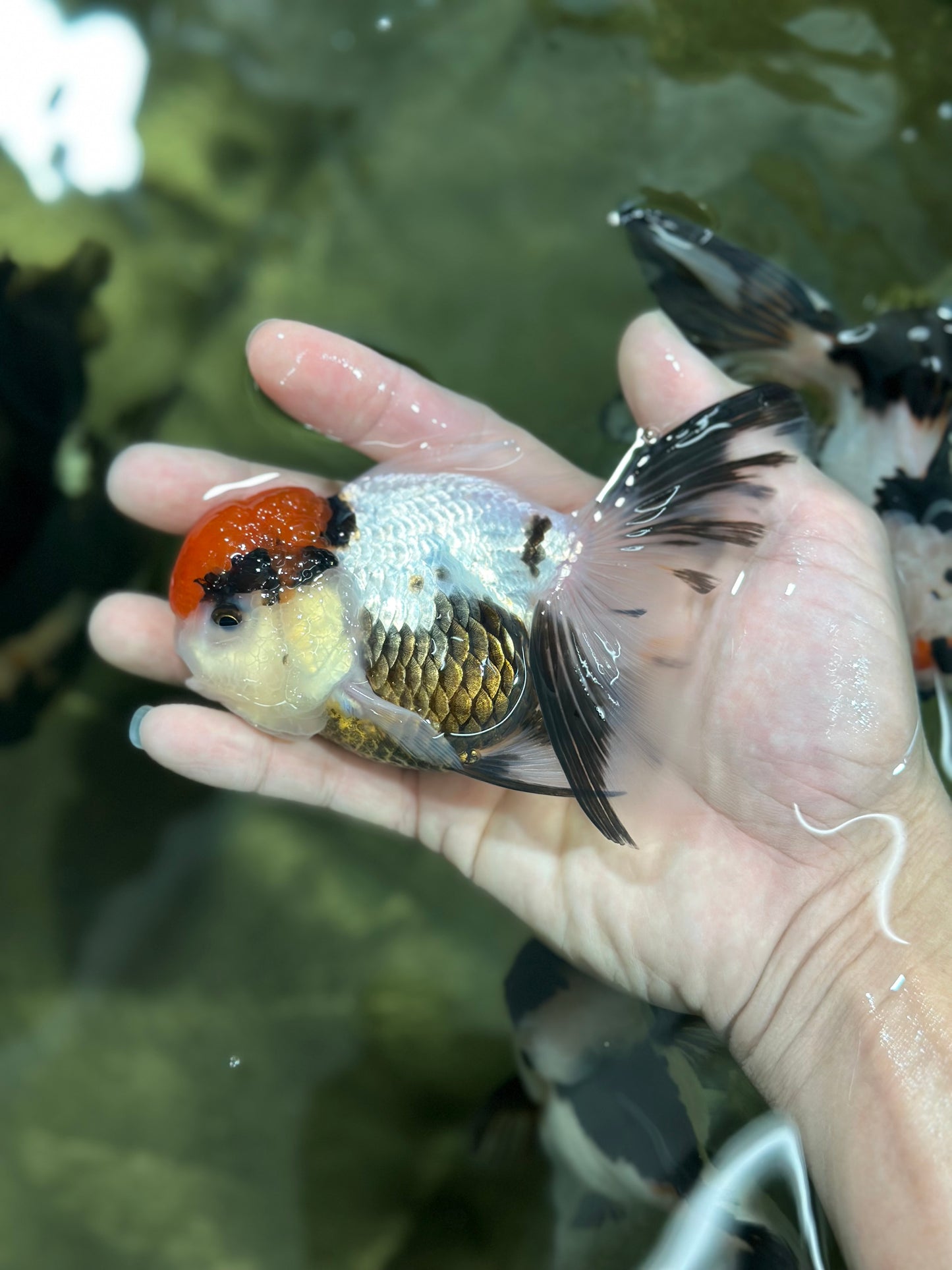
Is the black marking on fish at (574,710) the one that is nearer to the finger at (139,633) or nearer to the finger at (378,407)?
the finger at (378,407)

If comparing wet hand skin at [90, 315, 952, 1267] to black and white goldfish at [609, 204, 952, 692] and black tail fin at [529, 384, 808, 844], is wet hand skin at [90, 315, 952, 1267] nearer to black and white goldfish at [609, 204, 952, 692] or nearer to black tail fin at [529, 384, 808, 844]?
black tail fin at [529, 384, 808, 844]

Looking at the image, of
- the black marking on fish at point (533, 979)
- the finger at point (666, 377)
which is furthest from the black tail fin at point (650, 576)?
the black marking on fish at point (533, 979)

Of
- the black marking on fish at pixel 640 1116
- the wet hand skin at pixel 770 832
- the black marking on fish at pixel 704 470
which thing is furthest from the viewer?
the black marking on fish at pixel 640 1116

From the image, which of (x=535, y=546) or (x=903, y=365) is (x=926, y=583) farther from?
(x=535, y=546)

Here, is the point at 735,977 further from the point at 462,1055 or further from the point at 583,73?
the point at 583,73

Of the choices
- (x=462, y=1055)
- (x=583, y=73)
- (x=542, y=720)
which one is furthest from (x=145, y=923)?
(x=583, y=73)

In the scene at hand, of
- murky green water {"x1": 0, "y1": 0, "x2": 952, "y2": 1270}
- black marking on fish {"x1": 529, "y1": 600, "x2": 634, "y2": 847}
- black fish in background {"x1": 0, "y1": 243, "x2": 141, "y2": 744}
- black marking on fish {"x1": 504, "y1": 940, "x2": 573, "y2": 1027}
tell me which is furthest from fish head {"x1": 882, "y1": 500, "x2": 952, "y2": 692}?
black fish in background {"x1": 0, "y1": 243, "x2": 141, "y2": 744}
